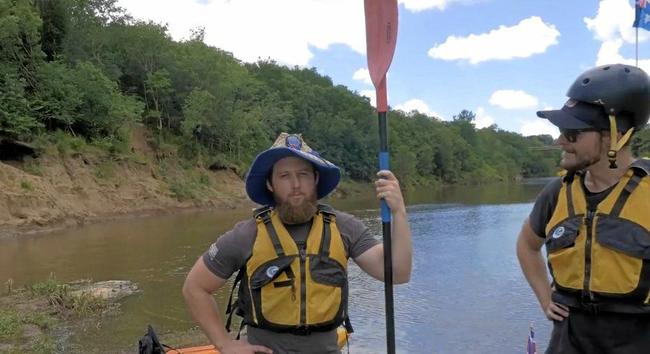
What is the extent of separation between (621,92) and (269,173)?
1363mm

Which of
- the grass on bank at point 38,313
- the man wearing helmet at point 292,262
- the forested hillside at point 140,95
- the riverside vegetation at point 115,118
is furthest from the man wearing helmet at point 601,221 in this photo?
the riverside vegetation at point 115,118

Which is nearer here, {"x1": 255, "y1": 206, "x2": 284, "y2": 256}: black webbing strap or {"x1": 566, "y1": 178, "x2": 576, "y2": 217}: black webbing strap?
{"x1": 566, "y1": 178, "x2": 576, "y2": 217}: black webbing strap

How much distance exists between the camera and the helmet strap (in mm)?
2012

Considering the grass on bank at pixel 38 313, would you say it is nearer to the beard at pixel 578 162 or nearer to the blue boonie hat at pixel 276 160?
the blue boonie hat at pixel 276 160

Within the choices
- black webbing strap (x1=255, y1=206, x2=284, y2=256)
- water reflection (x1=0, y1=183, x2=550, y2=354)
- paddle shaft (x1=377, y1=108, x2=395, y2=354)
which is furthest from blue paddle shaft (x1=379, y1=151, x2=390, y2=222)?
water reflection (x1=0, y1=183, x2=550, y2=354)

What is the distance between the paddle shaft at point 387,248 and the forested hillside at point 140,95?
450 centimetres

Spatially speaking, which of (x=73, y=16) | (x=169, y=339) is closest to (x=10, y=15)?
(x=73, y=16)

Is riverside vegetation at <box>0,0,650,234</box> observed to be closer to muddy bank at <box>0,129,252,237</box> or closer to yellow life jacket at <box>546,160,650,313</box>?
muddy bank at <box>0,129,252,237</box>

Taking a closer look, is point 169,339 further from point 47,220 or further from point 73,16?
point 73,16

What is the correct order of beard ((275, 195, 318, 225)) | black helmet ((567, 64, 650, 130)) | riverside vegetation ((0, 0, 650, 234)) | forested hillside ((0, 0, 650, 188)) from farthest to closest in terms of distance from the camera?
1. forested hillside ((0, 0, 650, 188))
2. riverside vegetation ((0, 0, 650, 234))
3. beard ((275, 195, 318, 225))
4. black helmet ((567, 64, 650, 130))

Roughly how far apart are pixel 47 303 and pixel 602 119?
29.0ft

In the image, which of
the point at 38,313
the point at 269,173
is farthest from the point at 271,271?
the point at 38,313

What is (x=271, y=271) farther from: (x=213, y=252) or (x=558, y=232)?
(x=558, y=232)

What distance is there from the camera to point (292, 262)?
7.52ft
